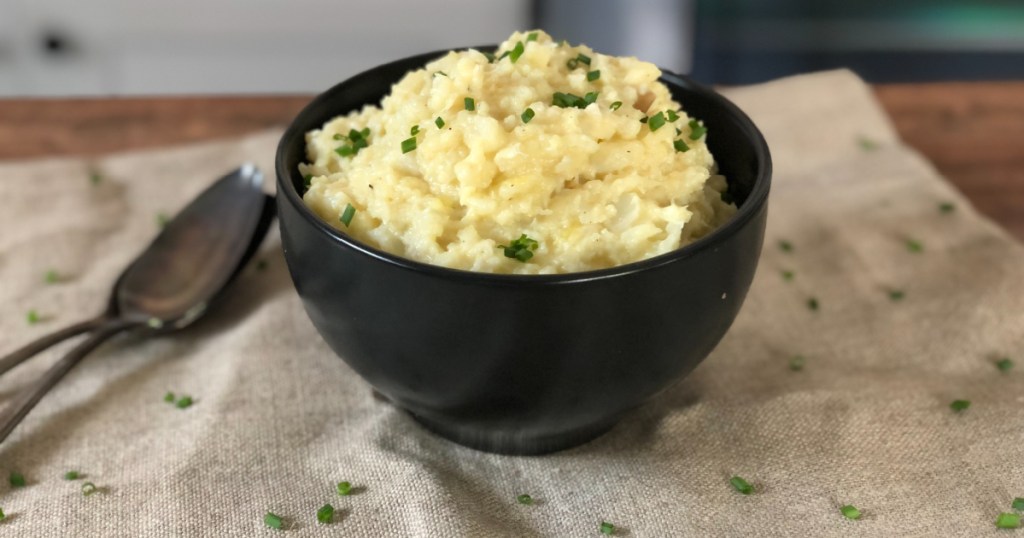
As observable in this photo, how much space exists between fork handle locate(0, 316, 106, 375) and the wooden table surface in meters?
0.66

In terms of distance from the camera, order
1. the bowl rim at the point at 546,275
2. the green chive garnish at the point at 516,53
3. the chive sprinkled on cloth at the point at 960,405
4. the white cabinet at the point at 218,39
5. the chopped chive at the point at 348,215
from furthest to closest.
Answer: the white cabinet at the point at 218,39 → the chive sprinkled on cloth at the point at 960,405 → the green chive garnish at the point at 516,53 → the chopped chive at the point at 348,215 → the bowl rim at the point at 546,275

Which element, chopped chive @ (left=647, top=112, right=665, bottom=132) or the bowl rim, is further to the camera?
chopped chive @ (left=647, top=112, right=665, bottom=132)

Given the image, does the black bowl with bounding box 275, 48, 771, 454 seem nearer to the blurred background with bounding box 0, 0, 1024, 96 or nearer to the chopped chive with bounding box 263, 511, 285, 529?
the chopped chive with bounding box 263, 511, 285, 529

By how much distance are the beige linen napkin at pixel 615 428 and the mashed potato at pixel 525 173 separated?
0.32m

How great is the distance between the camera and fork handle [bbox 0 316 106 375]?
1352 mm

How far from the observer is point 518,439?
1233mm

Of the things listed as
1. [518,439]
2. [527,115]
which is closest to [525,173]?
[527,115]

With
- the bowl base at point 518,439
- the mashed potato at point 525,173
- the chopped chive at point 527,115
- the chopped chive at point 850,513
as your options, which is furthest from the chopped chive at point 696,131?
the chopped chive at point 850,513

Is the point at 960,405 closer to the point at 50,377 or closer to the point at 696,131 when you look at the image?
the point at 696,131

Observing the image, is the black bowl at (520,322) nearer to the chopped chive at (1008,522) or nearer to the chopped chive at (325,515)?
the chopped chive at (325,515)

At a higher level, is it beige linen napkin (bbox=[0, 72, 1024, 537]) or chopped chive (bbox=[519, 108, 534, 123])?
chopped chive (bbox=[519, 108, 534, 123])

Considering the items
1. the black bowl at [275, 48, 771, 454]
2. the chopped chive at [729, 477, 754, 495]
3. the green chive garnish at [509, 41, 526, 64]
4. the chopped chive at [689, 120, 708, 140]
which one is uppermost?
the green chive garnish at [509, 41, 526, 64]

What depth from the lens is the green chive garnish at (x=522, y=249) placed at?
3.43 feet

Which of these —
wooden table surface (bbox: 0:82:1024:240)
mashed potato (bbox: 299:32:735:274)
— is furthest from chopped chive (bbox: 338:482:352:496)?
wooden table surface (bbox: 0:82:1024:240)
